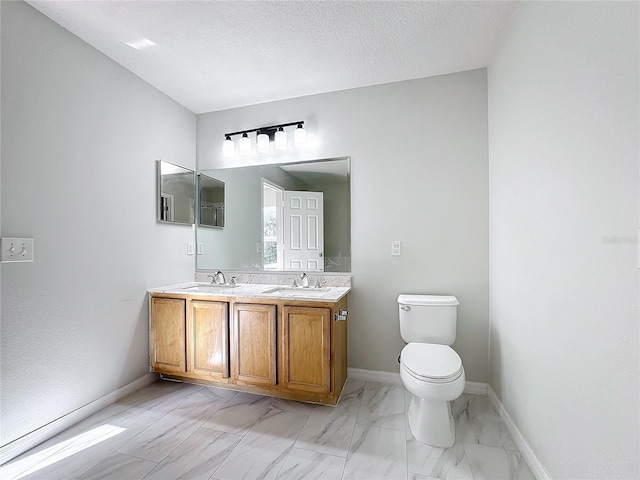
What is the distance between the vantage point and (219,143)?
2.68 m

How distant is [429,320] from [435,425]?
0.62 m

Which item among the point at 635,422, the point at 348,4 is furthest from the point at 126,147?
the point at 635,422

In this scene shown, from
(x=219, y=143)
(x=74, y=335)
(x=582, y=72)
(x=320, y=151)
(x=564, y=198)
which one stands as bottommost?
(x=74, y=335)

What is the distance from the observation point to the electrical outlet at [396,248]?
2.18 m

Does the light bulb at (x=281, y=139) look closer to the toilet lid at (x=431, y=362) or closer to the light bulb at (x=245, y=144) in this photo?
the light bulb at (x=245, y=144)

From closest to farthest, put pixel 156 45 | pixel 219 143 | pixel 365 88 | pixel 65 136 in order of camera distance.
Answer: pixel 65 136
pixel 156 45
pixel 365 88
pixel 219 143

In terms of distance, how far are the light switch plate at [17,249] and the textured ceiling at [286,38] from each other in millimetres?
1280

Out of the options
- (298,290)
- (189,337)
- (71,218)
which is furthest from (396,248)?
(71,218)

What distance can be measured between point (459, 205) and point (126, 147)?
253 centimetres

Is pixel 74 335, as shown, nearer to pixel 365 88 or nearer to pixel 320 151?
pixel 320 151

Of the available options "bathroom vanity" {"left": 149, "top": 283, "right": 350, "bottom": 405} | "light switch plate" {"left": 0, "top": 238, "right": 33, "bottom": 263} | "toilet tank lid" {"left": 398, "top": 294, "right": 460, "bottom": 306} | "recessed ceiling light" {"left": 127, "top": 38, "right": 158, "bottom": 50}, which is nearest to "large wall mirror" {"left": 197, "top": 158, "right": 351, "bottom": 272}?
"bathroom vanity" {"left": 149, "top": 283, "right": 350, "bottom": 405}

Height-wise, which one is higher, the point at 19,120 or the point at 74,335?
the point at 19,120

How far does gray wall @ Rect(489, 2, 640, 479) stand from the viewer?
2.68 ft

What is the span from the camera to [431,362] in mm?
1576
